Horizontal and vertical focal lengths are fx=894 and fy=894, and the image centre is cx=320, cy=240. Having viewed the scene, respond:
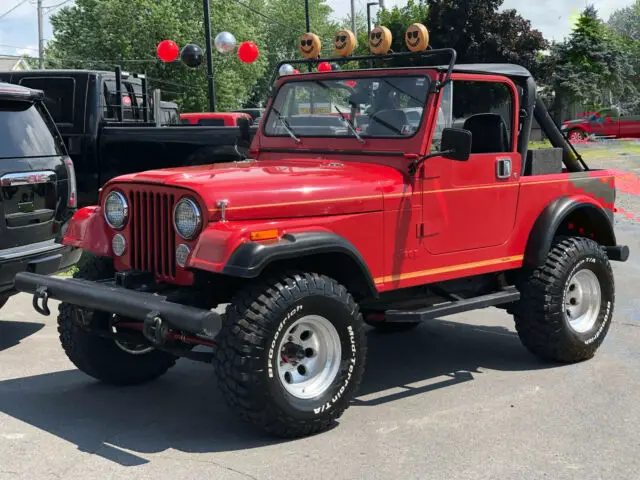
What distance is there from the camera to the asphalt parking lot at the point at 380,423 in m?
4.35

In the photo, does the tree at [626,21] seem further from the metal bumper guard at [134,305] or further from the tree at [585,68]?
the metal bumper guard at [134,305]

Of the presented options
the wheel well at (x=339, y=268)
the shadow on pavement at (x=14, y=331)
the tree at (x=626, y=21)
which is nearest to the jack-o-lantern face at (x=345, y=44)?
the wheel well at (x=339, y=268)

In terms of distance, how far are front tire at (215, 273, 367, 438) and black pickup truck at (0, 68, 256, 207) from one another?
17.3 ft

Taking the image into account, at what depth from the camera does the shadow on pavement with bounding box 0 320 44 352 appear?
6.97 m

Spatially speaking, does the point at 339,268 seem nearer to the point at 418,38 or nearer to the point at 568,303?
the point at 418,38

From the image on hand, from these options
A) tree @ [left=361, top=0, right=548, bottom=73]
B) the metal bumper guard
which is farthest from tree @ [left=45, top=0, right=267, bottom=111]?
the metal bumper guard

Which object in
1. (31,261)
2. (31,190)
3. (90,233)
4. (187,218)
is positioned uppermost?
(31,190)

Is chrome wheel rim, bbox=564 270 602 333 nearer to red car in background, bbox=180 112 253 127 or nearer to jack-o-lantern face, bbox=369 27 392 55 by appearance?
jack-o-lantern face, bbox=369 27 392 55

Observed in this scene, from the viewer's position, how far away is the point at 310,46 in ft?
21.7

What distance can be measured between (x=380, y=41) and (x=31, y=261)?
290 centimetres

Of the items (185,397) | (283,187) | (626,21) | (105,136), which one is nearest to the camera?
(283,187)

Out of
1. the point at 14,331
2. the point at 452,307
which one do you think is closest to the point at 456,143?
the point at 452,307

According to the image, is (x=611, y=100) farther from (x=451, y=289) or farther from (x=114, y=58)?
(x=451, y=289)

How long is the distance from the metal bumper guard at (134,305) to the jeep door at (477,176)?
1.72 metres
